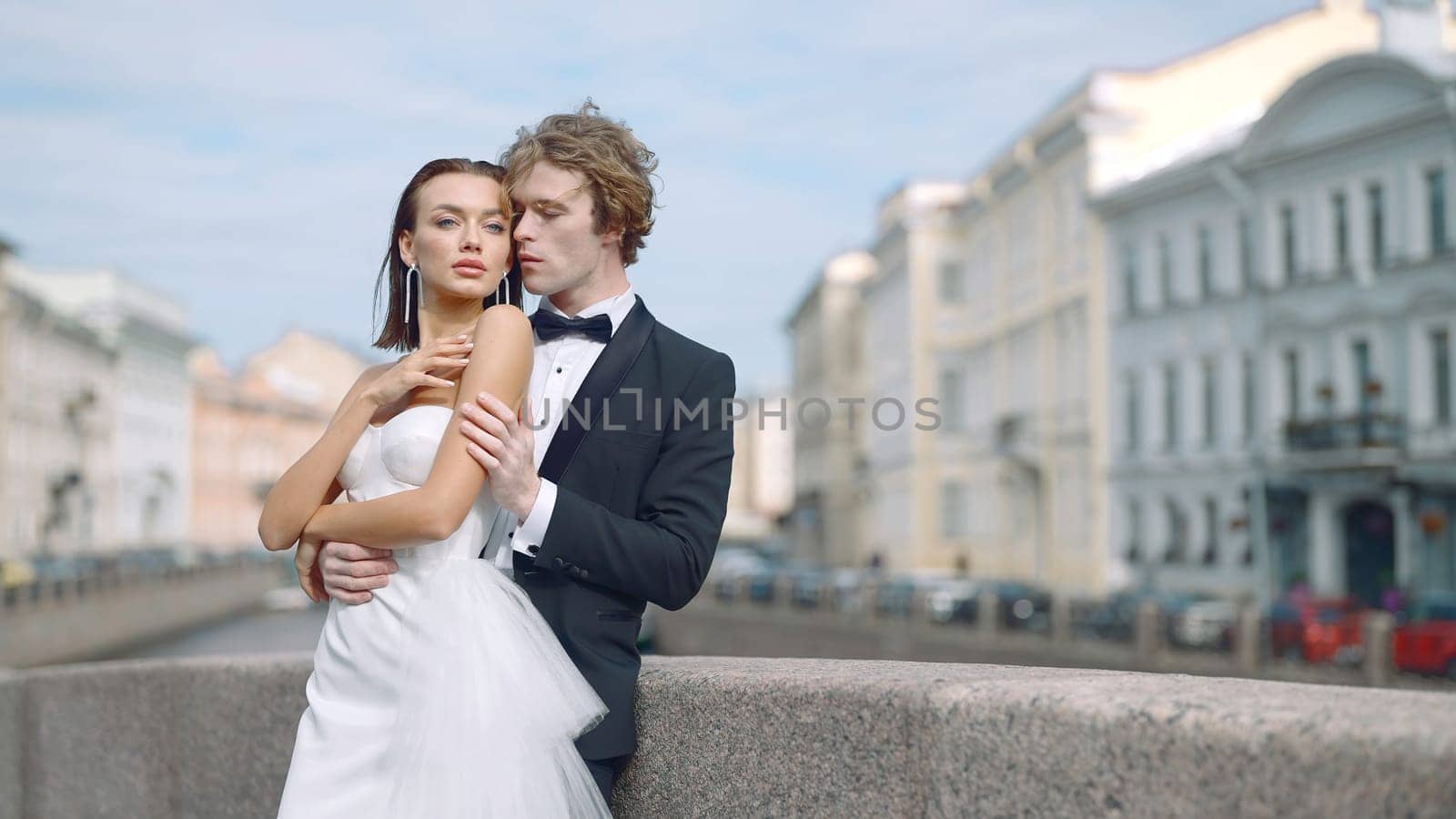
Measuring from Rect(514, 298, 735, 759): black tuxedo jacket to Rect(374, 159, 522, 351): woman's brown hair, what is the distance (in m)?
0.35

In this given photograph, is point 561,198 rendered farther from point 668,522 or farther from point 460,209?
point 668,522

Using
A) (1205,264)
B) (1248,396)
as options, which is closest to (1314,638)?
(1248,396)

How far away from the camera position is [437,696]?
297cm

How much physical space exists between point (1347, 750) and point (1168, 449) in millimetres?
41402

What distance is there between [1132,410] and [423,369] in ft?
140

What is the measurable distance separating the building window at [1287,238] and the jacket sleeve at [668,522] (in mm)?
37037

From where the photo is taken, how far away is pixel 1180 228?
4172 centimetres

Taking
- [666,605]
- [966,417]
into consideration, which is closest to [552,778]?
[666,605]

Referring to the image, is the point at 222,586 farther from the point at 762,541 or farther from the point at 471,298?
the point at 762,541

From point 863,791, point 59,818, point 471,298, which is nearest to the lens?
point 863,791

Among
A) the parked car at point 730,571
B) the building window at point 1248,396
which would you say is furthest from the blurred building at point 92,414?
the building window at point 1248,396

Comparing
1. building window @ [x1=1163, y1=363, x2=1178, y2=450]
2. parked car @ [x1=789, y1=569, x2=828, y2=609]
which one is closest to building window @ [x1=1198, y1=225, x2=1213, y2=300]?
building window @ [x1=1163, y1=363, x2=1178, y2=450]

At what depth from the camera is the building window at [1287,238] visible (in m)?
37.8

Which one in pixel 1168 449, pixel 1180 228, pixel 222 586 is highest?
pixel 1180 228
